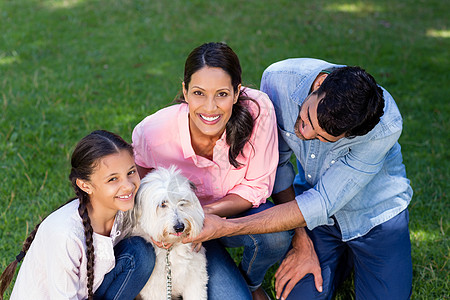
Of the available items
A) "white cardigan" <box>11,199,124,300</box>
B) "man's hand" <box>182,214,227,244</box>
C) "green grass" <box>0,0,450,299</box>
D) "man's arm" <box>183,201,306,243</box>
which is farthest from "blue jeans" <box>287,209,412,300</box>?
"white cardigan" <box>11,199,124,300</box>

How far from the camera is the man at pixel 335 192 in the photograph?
2.53 metres

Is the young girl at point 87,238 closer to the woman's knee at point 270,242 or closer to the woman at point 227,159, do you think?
the woman at point 227,159

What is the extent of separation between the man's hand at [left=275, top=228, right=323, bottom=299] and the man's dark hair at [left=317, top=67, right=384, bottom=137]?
0.96 metres

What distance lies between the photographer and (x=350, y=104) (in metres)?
2.42

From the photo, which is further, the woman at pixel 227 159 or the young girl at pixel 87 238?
the woman at pixel 227 159

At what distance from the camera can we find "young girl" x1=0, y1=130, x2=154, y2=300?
2.28 metres

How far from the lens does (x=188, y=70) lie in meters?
2.72

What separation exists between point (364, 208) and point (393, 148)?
0.42 m

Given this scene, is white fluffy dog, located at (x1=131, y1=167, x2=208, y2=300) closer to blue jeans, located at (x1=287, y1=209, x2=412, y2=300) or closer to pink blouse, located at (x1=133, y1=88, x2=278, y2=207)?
pink blouse, located at (x1=133, y1=88, x2=278, y2=207)

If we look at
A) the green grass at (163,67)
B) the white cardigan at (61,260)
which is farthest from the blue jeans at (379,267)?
the white cardigan at (61,260)

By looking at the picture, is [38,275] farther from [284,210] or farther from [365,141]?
[365,141]

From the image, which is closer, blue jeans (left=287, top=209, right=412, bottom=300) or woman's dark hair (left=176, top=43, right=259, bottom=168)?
woman's dark hair (left=176, top=43, right=259, bottom=168)

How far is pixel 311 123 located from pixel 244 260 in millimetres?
1042

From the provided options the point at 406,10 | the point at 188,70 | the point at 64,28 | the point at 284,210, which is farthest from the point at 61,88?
the point at 406,10
